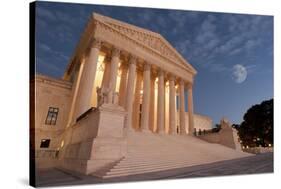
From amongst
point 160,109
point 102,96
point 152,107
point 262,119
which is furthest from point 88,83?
point 262,119

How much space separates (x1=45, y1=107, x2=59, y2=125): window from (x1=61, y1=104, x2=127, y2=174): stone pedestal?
995cm

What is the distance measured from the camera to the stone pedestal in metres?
8.61

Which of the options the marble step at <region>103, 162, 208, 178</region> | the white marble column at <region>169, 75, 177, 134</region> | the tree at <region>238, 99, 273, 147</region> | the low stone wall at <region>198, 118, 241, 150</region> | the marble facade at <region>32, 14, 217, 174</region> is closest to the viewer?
the marble step at <region>103, 162, 208, 178</region>

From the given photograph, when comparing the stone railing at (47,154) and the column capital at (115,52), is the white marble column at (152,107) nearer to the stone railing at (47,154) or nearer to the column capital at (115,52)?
the column capital at (115,52)

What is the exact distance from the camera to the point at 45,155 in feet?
48.6

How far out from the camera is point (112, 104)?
32.8 ft

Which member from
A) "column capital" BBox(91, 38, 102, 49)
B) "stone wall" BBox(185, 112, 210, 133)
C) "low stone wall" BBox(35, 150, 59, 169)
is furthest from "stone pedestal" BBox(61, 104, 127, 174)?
"stone wall" BBox(185, 112, 210, 133)

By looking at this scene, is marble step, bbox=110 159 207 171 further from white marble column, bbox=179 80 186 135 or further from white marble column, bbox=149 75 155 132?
Result: white marble column, bbox=179 80 186 135

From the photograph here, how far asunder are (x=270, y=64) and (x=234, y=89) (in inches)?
119

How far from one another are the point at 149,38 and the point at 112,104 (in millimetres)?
14518

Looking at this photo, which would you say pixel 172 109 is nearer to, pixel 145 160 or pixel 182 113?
pixel 182 113

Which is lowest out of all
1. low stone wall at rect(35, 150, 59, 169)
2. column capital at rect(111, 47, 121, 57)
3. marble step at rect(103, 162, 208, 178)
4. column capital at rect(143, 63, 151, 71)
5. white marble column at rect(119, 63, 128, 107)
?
low stone wall at rect(35, 150, 59, 169)

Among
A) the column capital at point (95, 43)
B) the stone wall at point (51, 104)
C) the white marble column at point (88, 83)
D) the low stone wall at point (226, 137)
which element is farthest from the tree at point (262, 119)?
the stone wall at point (51, 104)
